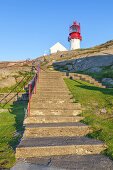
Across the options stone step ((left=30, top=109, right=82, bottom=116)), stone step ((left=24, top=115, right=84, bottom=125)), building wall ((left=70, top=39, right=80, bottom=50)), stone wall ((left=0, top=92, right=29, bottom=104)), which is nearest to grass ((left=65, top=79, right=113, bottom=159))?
stone step ((left=30, top=109, right=82, bottom=116))

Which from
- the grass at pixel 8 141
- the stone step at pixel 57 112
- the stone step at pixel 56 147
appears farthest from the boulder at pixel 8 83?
the stone step at pixel 56 147

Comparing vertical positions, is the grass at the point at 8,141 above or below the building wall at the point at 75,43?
below

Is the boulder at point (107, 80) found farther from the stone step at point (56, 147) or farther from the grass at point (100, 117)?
the stone step at point (56, 147)

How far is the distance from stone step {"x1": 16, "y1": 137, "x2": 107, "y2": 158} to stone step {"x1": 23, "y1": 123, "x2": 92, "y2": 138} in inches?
12.4

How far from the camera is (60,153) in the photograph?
10.0 ft

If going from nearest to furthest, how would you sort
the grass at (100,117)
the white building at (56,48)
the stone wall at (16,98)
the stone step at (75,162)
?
the stone step at (75,162)
the grass at (100,117)
the stone wall at (16,98)
the white building at (56,48)

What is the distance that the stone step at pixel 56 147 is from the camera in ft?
9.64

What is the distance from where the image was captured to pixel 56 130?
3.80 m

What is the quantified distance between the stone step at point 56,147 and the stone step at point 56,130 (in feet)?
1.03

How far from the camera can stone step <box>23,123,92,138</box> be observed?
12.2ft

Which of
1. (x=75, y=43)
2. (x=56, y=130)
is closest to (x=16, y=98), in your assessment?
(x=56, y=130)

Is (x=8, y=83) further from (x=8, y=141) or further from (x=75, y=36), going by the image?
(x=75, y=36)

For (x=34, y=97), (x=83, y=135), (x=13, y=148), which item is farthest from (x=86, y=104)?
(x=13, y=148)

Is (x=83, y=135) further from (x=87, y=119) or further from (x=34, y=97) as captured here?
(x=34, y=97)
